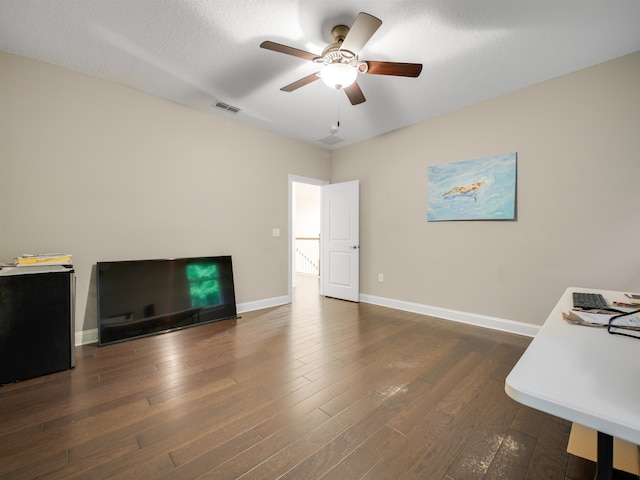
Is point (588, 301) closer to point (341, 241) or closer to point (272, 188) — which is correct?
point (341, 241)

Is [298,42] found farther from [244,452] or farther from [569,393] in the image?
[244,452]

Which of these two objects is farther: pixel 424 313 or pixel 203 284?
pixel 424 313

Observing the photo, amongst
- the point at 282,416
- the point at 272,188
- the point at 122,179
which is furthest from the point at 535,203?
the point at 122,179

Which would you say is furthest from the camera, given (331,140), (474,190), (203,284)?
(331,140)

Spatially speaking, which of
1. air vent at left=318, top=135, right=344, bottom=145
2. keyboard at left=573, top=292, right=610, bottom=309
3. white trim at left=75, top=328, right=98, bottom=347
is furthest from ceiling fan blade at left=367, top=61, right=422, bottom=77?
white trim at left=75, top=328, right=98, bottom=347

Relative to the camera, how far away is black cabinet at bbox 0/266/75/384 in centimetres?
210

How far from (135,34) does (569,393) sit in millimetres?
3330

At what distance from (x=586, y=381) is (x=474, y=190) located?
10.4 ft

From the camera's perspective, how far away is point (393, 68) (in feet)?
7.20

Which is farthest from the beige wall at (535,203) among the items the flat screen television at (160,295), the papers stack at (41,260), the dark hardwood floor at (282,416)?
the papers stack at (41,260)

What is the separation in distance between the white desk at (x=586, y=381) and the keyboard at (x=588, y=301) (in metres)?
0.50

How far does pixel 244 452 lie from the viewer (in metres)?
1.45

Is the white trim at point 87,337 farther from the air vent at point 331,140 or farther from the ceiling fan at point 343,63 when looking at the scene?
the air vent at point 331,140

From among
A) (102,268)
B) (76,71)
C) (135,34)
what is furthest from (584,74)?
(102,268)
